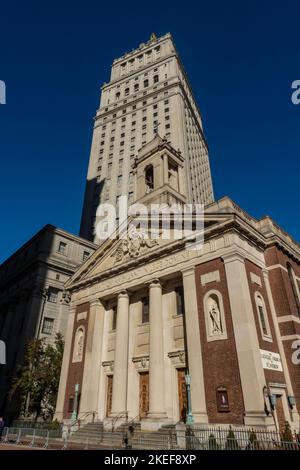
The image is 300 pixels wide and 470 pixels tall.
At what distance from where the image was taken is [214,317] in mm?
20391

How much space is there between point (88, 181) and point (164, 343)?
181 ft

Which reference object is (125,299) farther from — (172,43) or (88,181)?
(172,43)

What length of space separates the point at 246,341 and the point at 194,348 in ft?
11.7

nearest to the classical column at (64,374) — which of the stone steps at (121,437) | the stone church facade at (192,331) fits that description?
the stone church facade at (192,331)

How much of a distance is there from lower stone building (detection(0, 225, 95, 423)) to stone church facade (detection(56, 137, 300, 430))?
858 centimetres

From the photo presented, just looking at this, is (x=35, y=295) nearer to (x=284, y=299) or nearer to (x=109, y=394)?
(x=109, y=394)

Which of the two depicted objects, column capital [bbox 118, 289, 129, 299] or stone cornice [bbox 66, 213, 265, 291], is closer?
stone cornice [bbox 66, 213, 265, 291]

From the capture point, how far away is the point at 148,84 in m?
82.8

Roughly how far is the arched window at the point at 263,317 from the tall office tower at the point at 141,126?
41.6 m

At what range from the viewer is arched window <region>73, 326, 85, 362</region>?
28172mm

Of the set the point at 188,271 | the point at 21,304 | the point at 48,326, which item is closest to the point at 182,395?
the point at 188,271

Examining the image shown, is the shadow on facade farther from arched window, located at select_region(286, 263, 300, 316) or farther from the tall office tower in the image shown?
arched window, located at select_region(286, 263, 300, 316)

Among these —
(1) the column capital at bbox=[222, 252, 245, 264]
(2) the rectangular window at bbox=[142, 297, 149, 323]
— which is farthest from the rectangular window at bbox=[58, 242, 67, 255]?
(1) the column capital at bbox=[222, 252, 245, 264]

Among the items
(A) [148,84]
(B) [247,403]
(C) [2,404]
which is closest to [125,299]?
(B) [247,403]
